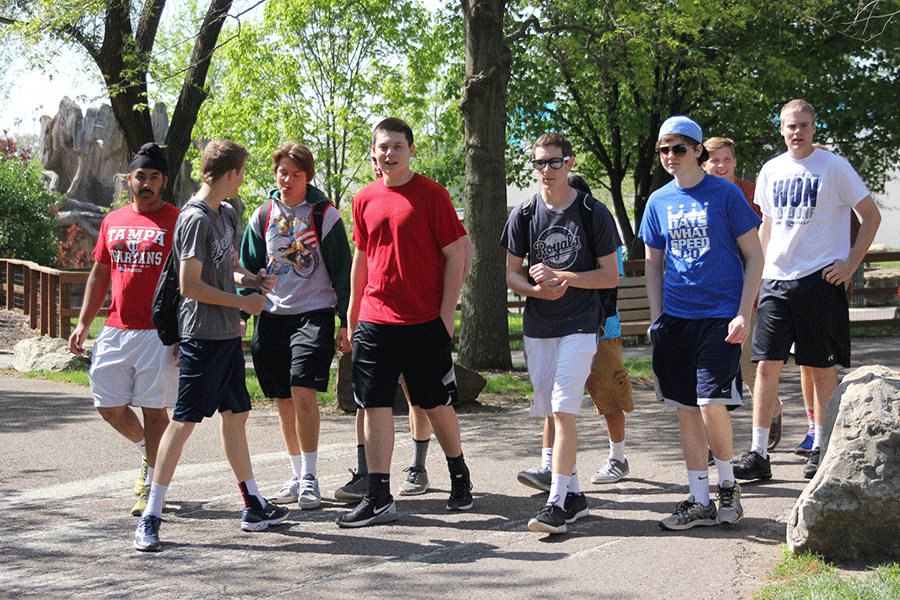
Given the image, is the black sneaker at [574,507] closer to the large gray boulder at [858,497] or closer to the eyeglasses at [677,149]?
the large gray boulder at [858,497]

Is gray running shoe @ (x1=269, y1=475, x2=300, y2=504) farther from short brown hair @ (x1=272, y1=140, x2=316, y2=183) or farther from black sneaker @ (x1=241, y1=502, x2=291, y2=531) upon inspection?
short brown hair @ (x1=272, y1=140, x2=316, y2=183)

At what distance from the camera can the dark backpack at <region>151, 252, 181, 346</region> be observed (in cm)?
481

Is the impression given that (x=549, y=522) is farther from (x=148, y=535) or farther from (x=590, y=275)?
(x=148, y=535)

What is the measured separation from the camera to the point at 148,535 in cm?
446

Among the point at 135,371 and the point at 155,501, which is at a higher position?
the point at 135,371

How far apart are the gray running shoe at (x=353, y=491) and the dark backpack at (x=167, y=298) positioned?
1.46 metres

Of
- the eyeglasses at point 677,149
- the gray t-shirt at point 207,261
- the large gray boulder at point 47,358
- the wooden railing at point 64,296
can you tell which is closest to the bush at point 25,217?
the wooden railing at point 64,296

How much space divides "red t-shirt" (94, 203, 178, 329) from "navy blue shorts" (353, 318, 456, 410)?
1.20 metres

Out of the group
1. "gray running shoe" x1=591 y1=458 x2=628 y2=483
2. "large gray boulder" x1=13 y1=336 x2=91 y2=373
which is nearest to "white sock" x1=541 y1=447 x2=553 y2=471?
"gray running shoe" x1=591 y1=458 x2=628 y2=483

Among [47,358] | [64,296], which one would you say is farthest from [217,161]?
[64,296]

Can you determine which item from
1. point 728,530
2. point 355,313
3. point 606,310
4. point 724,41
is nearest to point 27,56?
point 355,313

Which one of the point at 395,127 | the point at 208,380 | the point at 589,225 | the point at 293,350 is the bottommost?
the point at 208,380

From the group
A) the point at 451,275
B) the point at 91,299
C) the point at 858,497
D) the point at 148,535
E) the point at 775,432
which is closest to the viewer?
the point at 858,497

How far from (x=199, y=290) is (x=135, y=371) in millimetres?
870
